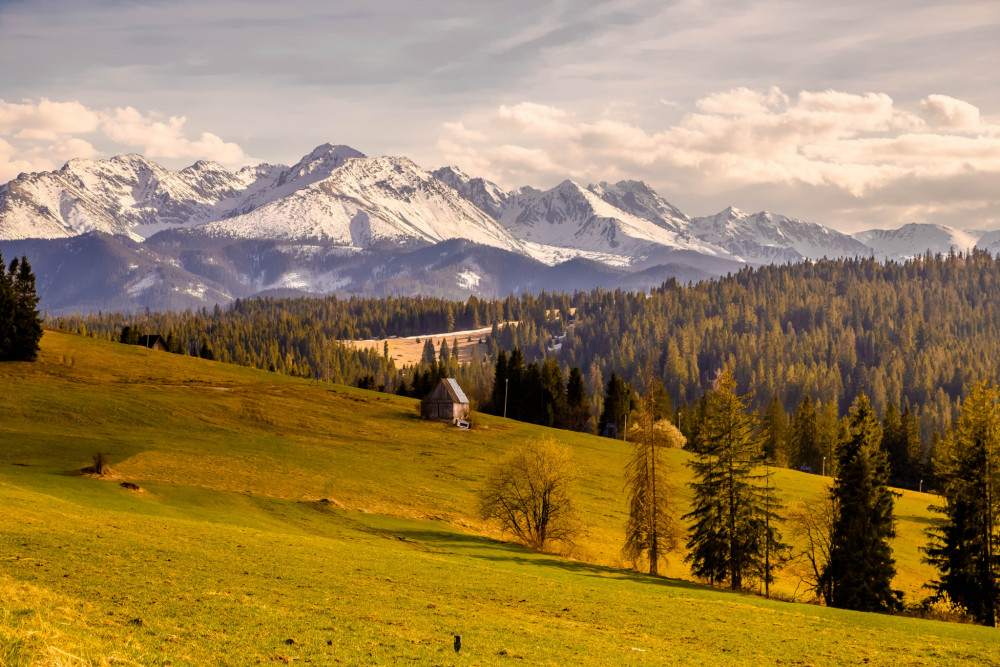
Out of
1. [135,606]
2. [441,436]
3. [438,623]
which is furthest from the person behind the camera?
[441,436]

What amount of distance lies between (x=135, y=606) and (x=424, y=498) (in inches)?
2055

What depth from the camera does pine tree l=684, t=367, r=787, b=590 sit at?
193 feet

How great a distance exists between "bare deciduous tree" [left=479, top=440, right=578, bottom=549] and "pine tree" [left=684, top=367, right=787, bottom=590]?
12615 mm

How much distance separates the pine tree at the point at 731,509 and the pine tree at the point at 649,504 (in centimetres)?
274

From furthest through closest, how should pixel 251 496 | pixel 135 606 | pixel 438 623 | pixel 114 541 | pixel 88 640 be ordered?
pixel 251 496 → pixel 114 541 → pixel 438 623 → pixel 135 606 → pixel 88 640

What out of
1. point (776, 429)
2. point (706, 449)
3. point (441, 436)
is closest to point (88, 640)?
point (706, 449)

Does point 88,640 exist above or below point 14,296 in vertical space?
below

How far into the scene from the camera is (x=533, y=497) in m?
71.1

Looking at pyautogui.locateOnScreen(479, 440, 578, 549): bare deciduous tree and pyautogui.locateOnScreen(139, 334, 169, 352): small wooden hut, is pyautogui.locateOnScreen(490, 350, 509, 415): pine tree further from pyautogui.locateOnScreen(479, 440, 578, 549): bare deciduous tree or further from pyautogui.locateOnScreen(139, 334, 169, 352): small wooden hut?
pyautogui.locateOnScreen(479, 440, 578, 549): bare deciduous tree

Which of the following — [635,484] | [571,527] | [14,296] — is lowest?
[571,527]

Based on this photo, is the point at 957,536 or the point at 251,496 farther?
the point at 251,496

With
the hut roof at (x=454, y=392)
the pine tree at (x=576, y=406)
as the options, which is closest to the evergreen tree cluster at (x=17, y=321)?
the hut roof at (x=454, y=392)

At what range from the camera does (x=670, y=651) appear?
30.8 m

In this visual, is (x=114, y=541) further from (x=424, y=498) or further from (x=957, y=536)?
(x=957, y=536)
